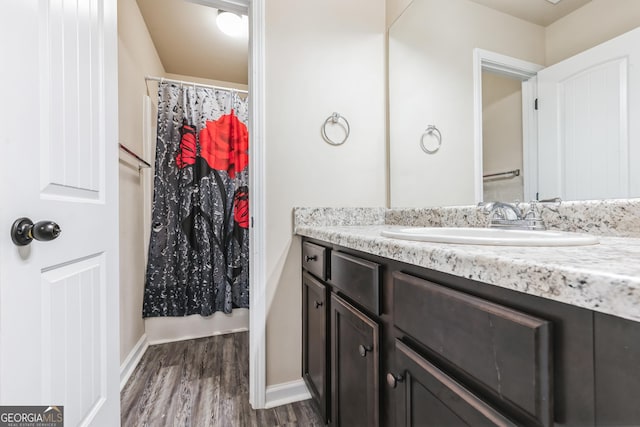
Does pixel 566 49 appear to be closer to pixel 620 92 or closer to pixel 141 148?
pixel 620 92

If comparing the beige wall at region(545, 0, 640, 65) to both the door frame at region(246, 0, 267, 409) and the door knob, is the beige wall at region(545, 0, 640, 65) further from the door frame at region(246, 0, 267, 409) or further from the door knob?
the door knob

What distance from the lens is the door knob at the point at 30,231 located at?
57 cm

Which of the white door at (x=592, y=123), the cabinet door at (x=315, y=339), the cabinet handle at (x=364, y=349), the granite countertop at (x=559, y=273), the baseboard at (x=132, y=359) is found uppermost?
the white door at (x=592, y=123)

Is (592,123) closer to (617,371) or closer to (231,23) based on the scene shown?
(617,371)

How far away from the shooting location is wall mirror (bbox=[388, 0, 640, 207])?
751mm

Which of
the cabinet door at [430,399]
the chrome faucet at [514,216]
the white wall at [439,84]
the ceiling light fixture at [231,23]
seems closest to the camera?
the cabinet door at [430,399]

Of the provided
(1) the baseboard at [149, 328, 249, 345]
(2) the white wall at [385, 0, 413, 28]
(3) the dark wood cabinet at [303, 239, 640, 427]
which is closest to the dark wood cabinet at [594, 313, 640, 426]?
(3) the dark wood cabinet at [303, 239, 640, 427]

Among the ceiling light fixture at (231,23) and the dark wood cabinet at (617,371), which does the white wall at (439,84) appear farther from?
the ceiling light fixture at (231,23)

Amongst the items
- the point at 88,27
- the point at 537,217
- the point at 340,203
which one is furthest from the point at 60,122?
the point at 537,217

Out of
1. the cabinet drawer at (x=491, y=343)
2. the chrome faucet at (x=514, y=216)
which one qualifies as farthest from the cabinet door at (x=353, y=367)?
the chrome faucet at (x=514, y=216)

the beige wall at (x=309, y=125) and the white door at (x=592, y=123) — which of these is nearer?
the white door at (x=592, y=123)

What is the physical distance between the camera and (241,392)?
151 cm

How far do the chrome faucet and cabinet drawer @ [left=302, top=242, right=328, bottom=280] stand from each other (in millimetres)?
642

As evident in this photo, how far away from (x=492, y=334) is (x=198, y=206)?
2.21 meters
